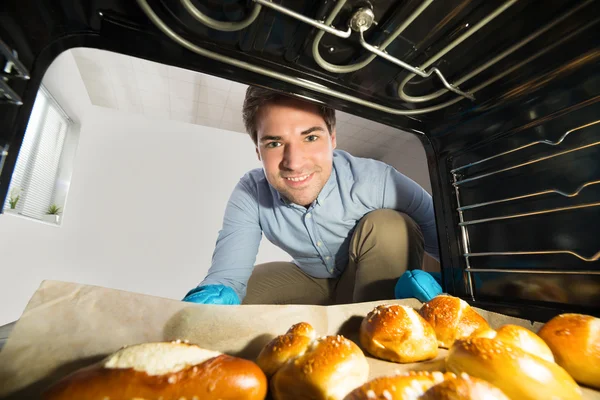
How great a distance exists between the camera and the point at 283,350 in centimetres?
47

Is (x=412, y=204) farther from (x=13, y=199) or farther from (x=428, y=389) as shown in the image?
(x=13, y=199)

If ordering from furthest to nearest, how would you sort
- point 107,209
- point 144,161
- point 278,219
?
point 144,161 < point 107,209 < point 278,219

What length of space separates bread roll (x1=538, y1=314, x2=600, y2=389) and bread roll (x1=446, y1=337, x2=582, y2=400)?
9cm

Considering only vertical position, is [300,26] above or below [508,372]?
above

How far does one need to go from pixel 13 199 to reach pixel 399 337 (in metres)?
2.77

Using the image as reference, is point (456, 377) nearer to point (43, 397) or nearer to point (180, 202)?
point (43, 397)

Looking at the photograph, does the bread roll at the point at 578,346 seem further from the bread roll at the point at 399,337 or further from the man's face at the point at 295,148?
the man's face at the point at 295,148

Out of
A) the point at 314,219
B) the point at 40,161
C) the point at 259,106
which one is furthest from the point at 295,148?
the point at 40,161

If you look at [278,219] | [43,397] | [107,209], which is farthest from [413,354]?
[107,209]

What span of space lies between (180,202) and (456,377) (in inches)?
143

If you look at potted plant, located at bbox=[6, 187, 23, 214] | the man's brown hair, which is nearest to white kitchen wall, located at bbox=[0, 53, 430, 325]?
potted plant, located at bbox=[6, 187, 23, 214]

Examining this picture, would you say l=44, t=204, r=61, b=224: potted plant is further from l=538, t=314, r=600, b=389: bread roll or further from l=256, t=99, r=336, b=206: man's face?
l=538, t=314, r=600, b=389: bread roll

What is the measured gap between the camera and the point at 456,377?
0.31 meters

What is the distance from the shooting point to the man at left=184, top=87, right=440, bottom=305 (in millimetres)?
1088
